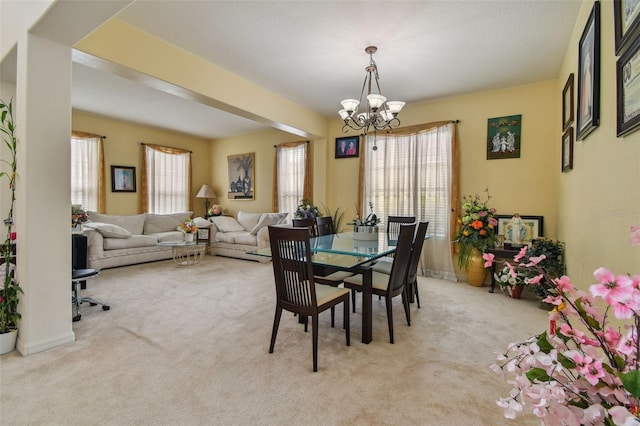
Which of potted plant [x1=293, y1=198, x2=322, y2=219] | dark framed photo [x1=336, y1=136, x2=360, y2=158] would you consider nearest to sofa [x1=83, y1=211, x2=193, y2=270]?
potted plant [x1=293, y1=198, x2=322, y2=219]

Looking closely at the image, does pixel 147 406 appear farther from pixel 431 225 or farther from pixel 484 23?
pixel 431 225

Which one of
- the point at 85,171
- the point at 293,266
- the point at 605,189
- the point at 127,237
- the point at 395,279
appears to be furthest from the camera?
the point at 85,171

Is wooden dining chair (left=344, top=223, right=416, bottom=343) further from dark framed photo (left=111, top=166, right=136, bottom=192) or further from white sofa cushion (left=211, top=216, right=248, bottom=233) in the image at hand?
dark framed photo (left=111, top=166, right=136, bottom=192)

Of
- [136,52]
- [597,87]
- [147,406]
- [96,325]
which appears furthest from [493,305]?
[136,52]

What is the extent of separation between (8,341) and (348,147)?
191 inches

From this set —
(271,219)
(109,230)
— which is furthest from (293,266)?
(109,230)

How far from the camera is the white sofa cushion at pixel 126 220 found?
18.0ft

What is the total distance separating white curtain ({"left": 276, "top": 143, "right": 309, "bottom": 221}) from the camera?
6.36 metres

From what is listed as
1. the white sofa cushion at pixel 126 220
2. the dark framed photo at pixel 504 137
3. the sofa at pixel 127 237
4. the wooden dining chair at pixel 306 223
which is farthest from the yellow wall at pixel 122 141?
the dark framed photo at pixel 504 137

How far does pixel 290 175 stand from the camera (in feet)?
21.3

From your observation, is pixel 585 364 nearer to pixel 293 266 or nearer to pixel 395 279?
pixel 293 266

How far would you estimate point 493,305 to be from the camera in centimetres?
346

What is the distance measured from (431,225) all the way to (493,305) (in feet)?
5.15

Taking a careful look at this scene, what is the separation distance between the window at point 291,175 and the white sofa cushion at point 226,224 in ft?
3.23
